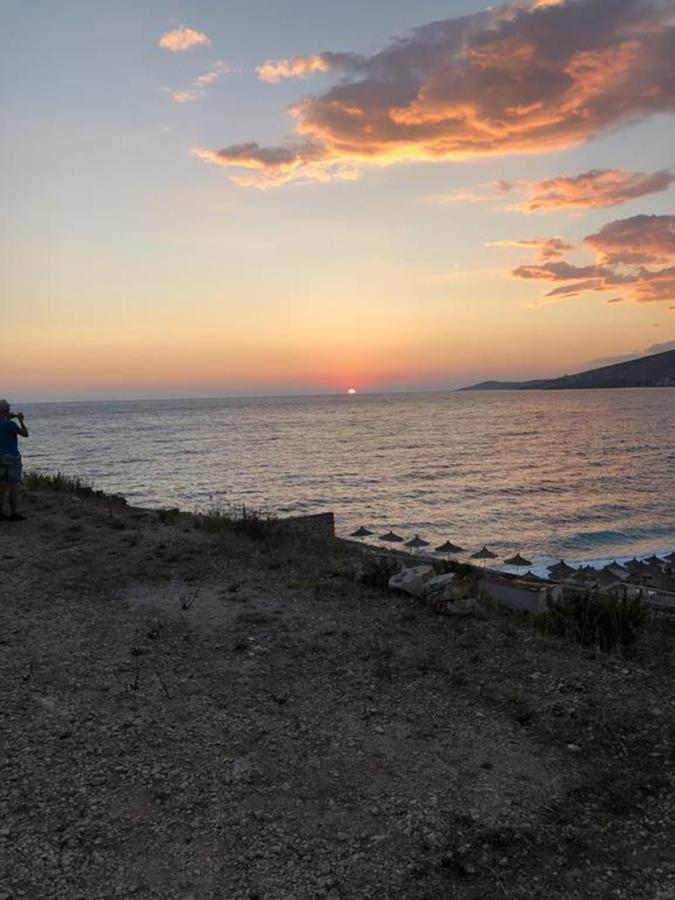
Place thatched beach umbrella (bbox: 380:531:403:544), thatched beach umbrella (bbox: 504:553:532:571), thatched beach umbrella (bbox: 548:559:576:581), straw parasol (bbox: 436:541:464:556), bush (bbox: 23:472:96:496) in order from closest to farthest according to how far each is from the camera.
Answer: bush (bbox: 23:472:96:496) < thatched beach umbrella (bbox: 548:559:576:581) < thatched beach umbrella (bbox: 504:553:532:571) < straw parasol (bbox: 436:541:464:556) < thatched beach umbrella (bbox: 380:531:403:544)

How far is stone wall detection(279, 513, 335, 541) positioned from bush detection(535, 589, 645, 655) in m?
7.78

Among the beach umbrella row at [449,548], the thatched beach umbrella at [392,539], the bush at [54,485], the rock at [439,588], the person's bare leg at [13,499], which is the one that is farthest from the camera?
the thatched beach umbrella at [392,539]

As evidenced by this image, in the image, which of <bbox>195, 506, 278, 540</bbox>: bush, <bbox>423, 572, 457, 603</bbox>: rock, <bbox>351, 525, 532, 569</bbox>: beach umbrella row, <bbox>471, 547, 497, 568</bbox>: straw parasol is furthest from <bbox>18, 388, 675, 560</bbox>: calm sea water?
<bbox>423, 572, 457, 603</bbox>: rock

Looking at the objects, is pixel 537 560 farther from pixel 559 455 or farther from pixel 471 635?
pixel 559 455

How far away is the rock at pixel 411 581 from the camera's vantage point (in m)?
8.83

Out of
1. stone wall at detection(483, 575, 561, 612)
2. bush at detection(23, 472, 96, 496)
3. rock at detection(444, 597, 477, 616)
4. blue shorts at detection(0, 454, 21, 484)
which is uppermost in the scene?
blue shorts at detection(0, 454, 21, 484)

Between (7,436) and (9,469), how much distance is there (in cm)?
72

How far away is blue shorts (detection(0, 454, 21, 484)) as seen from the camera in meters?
12.0

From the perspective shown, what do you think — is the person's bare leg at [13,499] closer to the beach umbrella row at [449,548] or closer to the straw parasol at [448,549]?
the beach umbrella row at [449,548]

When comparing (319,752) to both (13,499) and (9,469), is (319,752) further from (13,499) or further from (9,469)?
(13,499)

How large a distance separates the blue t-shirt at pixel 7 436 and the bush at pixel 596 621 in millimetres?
9536

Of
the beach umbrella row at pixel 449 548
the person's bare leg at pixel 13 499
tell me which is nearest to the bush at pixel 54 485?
the person's bare leg at pixel 13 499

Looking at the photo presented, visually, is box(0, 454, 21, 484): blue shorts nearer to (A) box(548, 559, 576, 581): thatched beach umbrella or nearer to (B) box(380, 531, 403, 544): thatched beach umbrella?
(A) box(548, 559, 576, 581): thatched beach umbrella

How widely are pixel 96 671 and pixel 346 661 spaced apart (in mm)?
2528
